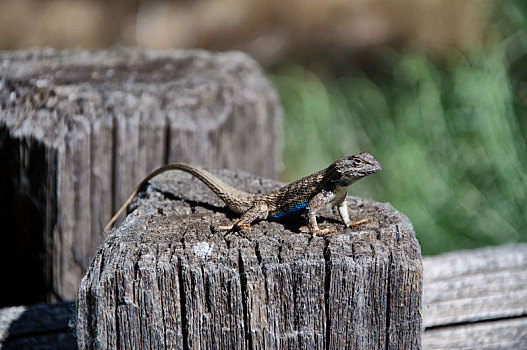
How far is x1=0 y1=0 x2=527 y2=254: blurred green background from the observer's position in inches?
201

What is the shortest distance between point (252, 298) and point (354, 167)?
871mm

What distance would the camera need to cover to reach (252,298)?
5.68ft

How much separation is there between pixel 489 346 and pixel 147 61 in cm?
267

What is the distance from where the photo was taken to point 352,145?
6461mm

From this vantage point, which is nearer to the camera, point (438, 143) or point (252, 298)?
point (252, 298)

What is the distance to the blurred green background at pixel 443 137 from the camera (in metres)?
4.93

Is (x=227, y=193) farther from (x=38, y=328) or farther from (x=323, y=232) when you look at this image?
(x=38, y=328)

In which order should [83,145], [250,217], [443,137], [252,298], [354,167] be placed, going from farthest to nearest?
[443,137], [83,145], [354,167], [250,217], [252,298]

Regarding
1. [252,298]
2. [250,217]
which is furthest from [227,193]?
[252,298]

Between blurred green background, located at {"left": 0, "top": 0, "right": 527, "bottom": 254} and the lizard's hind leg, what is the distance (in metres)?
2.92

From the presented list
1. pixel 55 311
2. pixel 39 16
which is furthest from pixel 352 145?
pixel 39 16

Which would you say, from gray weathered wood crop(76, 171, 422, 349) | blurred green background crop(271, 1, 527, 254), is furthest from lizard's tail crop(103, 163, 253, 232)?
blurred green background crop(271, 1, 527, 254)

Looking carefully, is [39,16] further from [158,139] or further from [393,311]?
[393,311]

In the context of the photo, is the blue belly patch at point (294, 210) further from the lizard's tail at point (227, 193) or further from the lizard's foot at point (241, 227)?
the lizard's foot at point (241, 227)
